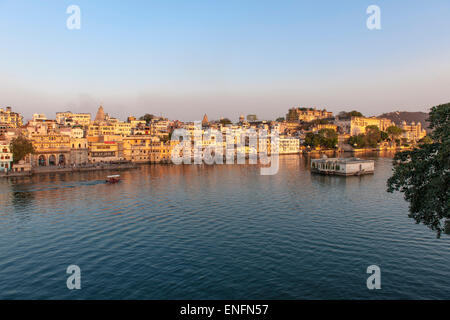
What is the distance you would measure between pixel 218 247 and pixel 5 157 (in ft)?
206

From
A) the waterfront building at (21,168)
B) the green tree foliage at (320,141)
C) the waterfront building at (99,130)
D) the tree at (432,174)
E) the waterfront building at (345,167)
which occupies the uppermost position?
the waterfront building at (99,130)

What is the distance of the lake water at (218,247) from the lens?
52.6 ft

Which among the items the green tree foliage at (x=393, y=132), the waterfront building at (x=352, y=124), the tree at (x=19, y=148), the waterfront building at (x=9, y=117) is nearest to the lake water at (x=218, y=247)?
the tree at (x=19, y=148)

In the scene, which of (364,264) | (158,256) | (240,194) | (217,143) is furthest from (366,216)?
(217,143)

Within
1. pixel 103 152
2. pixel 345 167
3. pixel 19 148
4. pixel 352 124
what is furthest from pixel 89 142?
pixel 352 124

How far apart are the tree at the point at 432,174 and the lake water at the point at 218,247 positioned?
4.08m

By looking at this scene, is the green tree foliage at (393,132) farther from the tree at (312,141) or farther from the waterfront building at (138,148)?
the waterfront building at (138,148)

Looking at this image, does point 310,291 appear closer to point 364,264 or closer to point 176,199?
point 364,264

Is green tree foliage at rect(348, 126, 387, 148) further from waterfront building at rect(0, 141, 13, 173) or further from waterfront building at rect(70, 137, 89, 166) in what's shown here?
waterfront building at rect(0, 141, 13, 173)

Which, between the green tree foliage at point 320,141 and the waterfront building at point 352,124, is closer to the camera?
the green tree foliage at point 320,141

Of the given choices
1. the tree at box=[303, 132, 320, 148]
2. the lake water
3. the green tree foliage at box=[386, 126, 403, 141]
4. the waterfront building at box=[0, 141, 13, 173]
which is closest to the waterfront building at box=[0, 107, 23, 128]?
the waterfront building at box=[0, 141, 13, 173]

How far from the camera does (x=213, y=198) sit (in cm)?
3934

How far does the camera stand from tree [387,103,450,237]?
14.2m

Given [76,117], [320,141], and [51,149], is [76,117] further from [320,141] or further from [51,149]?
[320,141]
